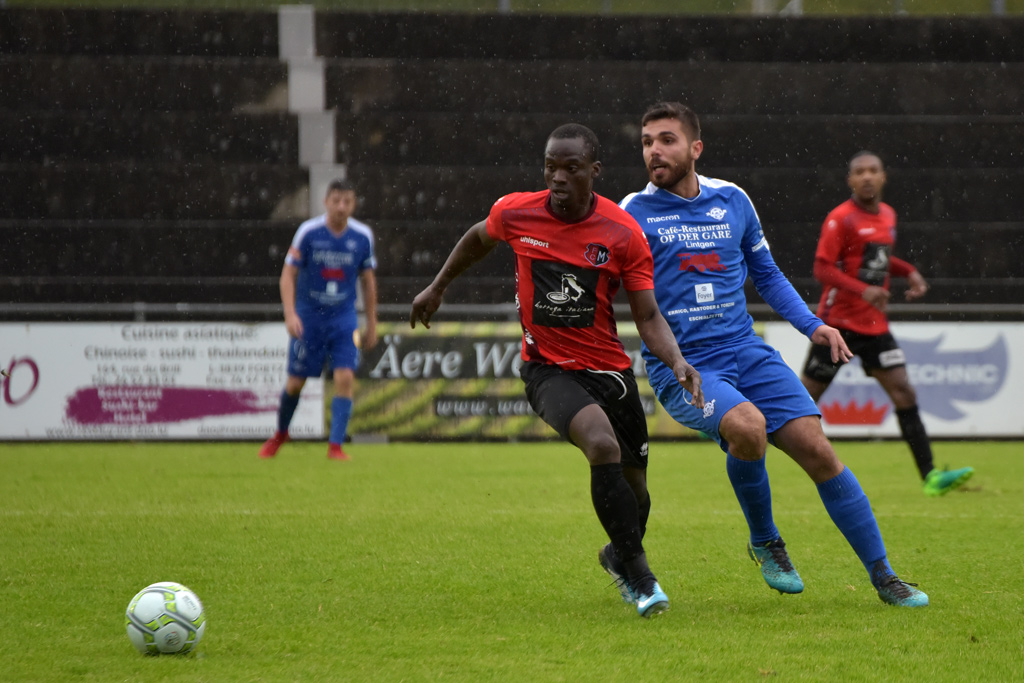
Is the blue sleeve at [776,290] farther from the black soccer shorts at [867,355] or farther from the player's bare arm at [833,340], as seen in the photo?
the black soccer shorts at [867,355]

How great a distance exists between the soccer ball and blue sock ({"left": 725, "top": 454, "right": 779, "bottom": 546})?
2215mm

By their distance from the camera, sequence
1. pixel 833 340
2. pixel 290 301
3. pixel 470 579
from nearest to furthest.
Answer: pixel 833 340, pixel 470 579, pixel 290 301

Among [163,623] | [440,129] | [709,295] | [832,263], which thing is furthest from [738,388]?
[440,129]

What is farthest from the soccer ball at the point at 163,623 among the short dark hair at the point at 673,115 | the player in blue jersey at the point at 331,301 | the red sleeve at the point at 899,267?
the player in blue jersey at the point at 331,301

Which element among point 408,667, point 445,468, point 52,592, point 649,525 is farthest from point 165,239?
point 408,667

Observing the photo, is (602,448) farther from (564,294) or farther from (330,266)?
(330,266)

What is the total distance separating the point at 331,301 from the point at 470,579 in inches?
240

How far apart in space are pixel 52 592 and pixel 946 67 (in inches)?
653

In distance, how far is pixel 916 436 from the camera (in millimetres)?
8703

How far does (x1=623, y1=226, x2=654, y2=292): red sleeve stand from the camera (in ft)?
15.5

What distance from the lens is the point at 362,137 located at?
1741 centimetres

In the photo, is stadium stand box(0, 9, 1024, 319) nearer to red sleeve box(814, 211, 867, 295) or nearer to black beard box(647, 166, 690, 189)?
red sleeve box(814, 211, 867, 295)

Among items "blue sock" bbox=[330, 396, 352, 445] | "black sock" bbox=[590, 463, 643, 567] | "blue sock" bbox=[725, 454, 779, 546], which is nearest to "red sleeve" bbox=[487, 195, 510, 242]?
"black sock" bbox=[590, 463, 643, 567]

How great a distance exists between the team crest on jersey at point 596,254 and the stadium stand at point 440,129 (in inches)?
422
